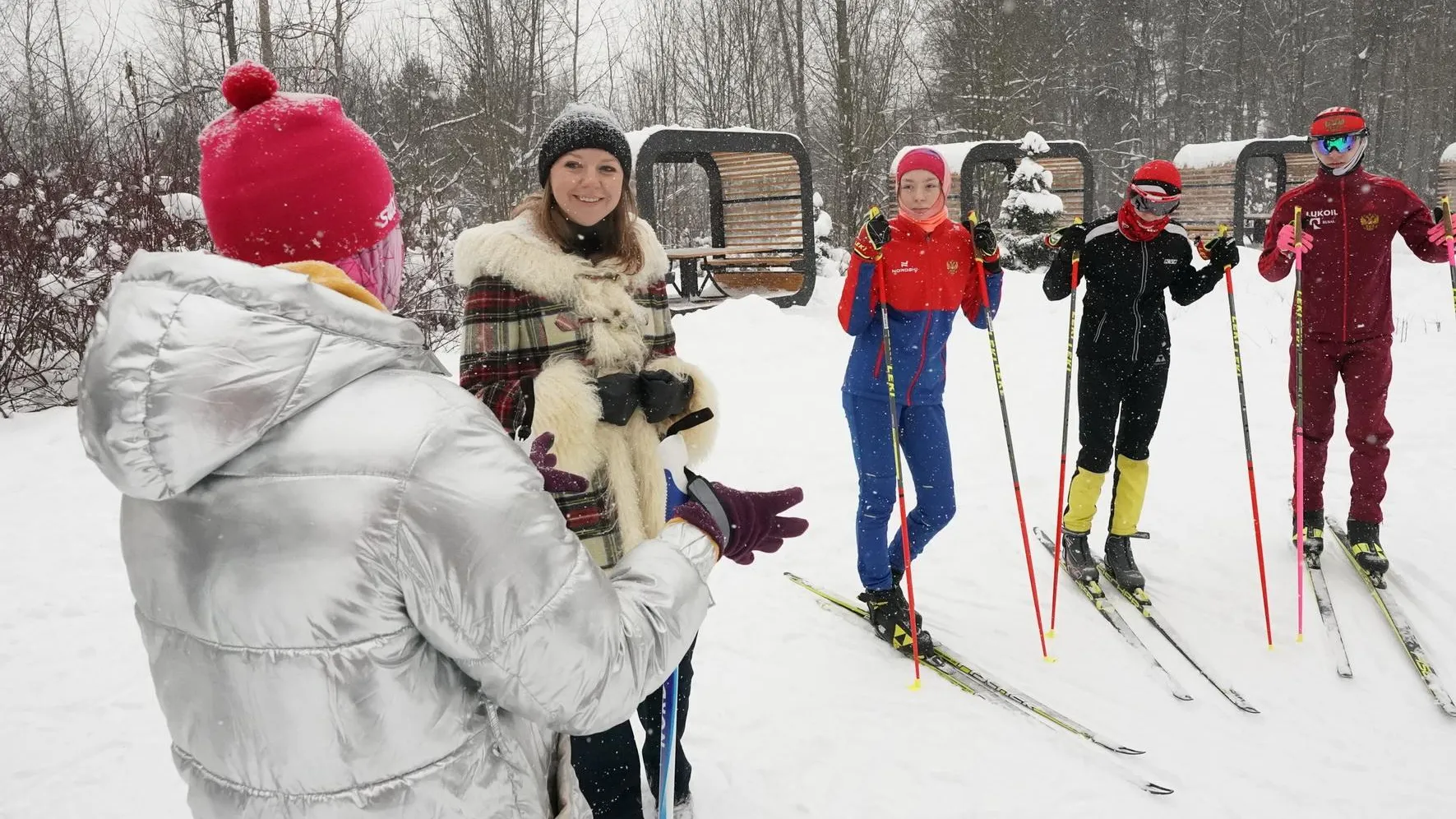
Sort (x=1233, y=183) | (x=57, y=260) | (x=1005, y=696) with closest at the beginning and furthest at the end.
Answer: (x=1005, y=696) → (x=57, y=260) → (x=1233, y=183)

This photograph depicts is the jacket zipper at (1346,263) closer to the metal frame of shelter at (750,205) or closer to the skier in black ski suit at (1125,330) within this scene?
the skier in black ski suit at (1125,330)

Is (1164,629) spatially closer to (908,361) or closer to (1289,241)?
(908,361)

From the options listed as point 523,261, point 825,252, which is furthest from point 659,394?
point 825,252

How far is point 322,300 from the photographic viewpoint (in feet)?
2.99

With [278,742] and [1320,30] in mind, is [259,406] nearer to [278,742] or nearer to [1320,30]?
[278,742]

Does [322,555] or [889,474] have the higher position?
[322,555]

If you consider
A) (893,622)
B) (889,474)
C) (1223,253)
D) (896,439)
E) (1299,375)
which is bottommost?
(893,622)

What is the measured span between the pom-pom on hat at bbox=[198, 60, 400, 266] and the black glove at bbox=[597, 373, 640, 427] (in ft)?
3.05

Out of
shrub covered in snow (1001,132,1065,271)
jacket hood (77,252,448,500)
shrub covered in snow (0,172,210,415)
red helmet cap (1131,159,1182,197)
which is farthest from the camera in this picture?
shrub covered in snow (1001,132,1065,271)

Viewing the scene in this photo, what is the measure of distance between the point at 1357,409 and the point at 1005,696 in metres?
2.41

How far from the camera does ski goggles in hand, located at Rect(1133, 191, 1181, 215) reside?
3605 mm

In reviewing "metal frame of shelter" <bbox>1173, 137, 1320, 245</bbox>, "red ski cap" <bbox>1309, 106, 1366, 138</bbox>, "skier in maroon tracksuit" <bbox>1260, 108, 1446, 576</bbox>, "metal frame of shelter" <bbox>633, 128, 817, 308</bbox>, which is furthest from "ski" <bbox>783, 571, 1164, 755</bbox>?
"metal frame of shelter" <bbox>1173, 137, 1320, 245</bbox>

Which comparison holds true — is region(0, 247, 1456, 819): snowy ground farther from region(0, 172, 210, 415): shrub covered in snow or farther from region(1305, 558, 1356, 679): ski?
region(0, 172, 210, 415): shrub covered in snow

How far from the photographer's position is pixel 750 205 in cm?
1223
